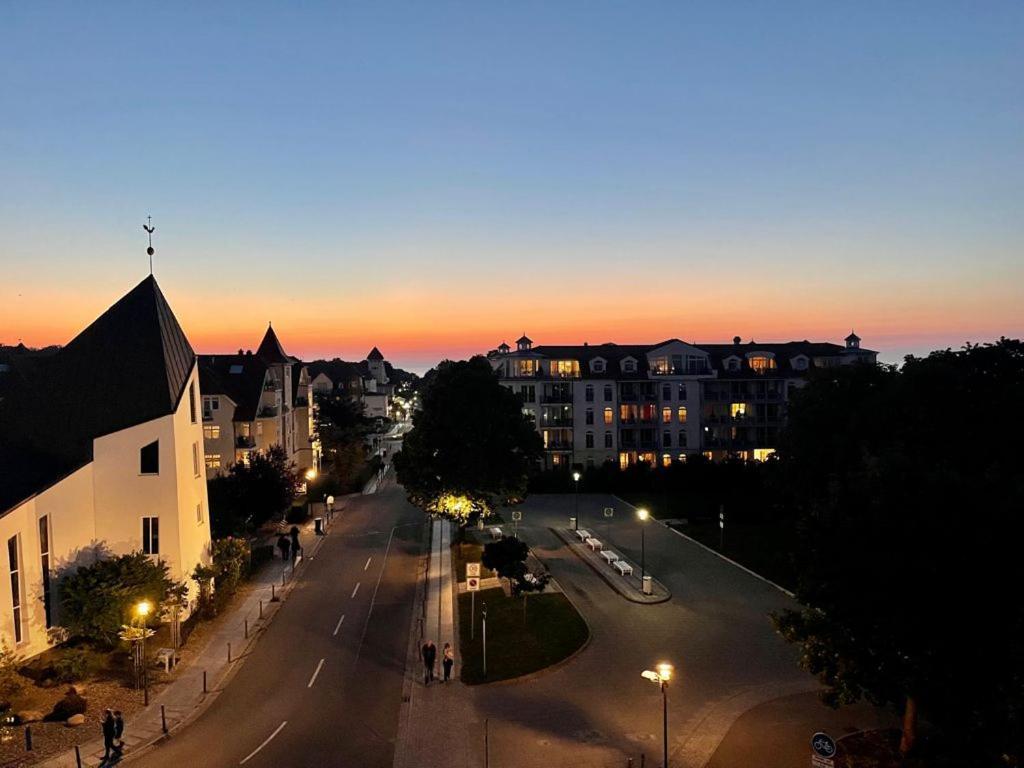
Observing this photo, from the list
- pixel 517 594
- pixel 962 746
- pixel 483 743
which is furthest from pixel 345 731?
pixel 962 746

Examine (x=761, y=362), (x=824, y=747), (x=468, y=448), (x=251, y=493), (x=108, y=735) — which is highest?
(x=761, y=362)

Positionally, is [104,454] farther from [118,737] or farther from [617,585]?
[617,585]

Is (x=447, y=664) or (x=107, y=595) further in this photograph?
(x=107, y=595)

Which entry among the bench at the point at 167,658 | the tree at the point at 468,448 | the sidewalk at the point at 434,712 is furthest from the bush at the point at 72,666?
the tree at the point at 468,448

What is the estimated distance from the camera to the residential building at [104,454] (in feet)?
83.1

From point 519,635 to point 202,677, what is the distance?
437 inches

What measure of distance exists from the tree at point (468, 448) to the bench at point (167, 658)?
1658cm

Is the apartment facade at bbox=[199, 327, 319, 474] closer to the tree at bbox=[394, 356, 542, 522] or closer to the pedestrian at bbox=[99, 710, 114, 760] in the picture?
the tree at bbox=[394, 356, 542, 522]

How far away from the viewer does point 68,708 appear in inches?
803

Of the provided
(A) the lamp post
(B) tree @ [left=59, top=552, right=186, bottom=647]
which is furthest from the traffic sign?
(B) tree @ [left=59, top=552, right=186, bottom=647]

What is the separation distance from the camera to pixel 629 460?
67.3m

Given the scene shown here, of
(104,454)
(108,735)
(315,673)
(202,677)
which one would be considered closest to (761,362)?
(315,673)

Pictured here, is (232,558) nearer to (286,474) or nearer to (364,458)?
(286,474)

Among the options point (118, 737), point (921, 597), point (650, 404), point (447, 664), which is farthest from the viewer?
point (650, 404)
